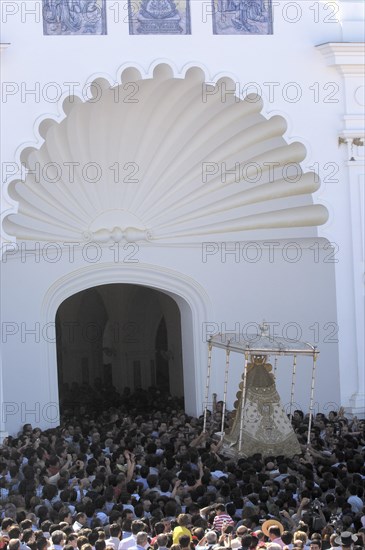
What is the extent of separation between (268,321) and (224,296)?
683 mm

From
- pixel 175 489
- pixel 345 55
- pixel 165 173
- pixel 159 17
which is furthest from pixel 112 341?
pixel 175 489

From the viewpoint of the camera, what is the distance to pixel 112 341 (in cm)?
2072

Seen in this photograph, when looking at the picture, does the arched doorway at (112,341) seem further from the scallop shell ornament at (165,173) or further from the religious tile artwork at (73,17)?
the religious tile artwork at (73,17)

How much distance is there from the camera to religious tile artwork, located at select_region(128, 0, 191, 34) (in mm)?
14672

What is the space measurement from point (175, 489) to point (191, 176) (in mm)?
6192

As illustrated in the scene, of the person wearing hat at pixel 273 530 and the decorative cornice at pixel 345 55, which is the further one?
the decorative cornice at pixel 345 55

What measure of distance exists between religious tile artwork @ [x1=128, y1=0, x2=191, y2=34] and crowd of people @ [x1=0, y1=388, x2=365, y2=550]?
4.75 metres

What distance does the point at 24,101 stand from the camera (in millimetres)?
14258

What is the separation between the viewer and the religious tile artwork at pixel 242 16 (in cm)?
1497

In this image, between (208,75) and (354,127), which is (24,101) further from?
(354,127)

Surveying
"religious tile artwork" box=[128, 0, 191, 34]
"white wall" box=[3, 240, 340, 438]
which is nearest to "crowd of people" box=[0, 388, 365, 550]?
"white wall" box=[3, 240, 340, 438]

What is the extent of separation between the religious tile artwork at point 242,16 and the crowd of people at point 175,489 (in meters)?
4.81

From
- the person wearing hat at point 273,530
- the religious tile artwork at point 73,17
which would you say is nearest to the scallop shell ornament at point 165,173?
the religious tile artwork at point 73,17

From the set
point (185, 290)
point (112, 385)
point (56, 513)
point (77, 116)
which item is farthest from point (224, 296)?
point (56, 513)
